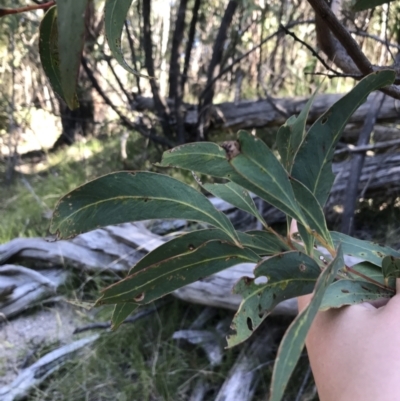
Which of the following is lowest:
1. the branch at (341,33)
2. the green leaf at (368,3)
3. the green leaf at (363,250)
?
the green leaf at (363,250)

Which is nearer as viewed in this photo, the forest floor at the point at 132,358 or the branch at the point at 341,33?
the branch at the point at 341,33

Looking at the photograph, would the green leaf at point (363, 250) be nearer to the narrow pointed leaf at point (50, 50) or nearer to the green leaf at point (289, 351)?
the green leaf at point (289, 351)

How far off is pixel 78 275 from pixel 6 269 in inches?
10.0

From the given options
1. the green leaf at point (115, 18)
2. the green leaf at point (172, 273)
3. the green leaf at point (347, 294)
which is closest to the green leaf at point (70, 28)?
the green leaf at point (115, 18)

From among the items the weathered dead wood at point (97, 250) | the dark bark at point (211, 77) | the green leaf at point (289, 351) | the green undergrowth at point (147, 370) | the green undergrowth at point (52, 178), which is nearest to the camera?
the green leaf at point (289, 351)

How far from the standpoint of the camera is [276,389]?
0.93ft

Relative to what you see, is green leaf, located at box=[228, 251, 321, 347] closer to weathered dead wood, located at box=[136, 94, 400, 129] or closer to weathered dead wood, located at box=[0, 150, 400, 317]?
weathered dead wood, located at box=[0, 150, 400, 317]

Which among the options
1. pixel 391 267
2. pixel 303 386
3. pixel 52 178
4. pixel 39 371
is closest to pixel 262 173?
pixel 391 267

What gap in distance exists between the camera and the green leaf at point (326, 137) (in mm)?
430

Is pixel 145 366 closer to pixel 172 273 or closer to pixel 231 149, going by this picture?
pixel 172 273

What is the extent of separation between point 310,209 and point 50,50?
0.31m

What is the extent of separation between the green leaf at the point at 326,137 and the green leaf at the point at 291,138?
0.01m

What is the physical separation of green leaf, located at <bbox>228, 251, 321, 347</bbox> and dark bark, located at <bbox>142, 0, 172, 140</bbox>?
54.0 inches

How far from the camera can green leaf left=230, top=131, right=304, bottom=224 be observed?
34 cm
